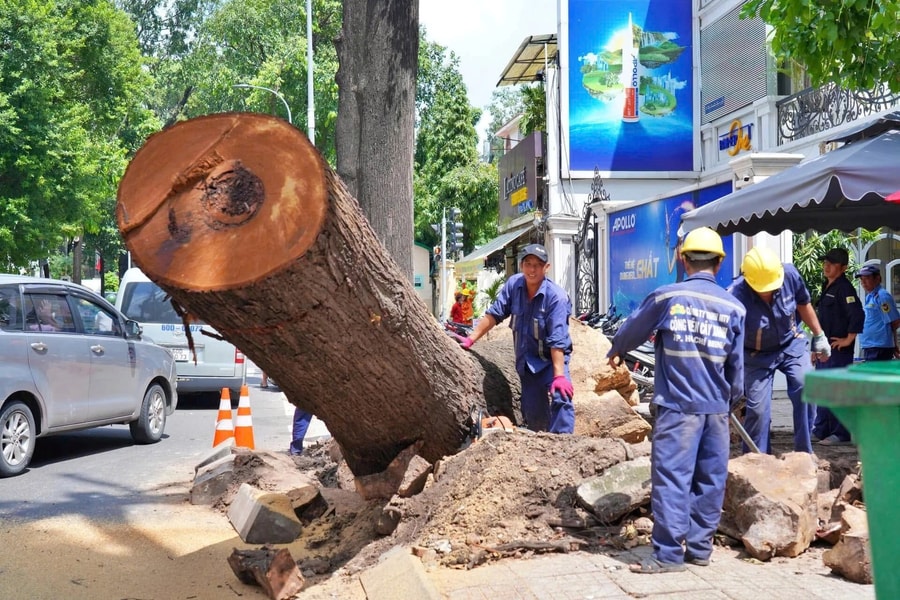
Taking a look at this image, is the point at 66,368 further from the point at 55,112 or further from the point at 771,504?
the point at 55,112

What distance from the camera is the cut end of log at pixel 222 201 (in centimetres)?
376

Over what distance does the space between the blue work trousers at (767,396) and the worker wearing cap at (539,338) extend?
3.87 ft

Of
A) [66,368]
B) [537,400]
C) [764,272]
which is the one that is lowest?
[537,400]

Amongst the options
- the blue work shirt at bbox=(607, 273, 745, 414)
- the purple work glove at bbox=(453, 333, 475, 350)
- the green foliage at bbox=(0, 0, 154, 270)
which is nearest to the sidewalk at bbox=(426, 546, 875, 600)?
the blue work shirt at bbox=(607, 273, 745, 414)

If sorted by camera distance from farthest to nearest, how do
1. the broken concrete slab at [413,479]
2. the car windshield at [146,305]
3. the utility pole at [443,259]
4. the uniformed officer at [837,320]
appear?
the utility pole at [443,259]
the car windshield at [146,305]
the uniformed officer at [837,320]
the broken concrete slab at [413,479]

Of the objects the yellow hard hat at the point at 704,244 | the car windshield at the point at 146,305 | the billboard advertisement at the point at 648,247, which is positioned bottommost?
the car windshield at the point at 146,305

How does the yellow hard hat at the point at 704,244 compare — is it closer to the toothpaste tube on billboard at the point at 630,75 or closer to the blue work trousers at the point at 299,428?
the blue work trousers at the point at 299,428

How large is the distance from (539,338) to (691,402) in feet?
6.17

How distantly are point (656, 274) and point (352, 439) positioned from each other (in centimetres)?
1080

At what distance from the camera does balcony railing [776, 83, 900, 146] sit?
1368cm

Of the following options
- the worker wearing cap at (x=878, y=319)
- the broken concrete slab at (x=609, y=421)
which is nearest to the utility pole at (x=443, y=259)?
the worker wearing cap at (x=878, y=319)

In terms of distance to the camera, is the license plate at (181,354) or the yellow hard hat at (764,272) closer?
the yellow hard hat at (764,272)

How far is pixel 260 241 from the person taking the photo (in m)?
3.78

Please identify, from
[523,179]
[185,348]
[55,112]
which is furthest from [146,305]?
[523,179]
